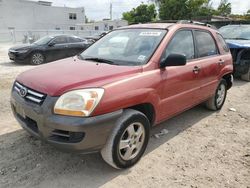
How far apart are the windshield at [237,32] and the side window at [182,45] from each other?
5.95m

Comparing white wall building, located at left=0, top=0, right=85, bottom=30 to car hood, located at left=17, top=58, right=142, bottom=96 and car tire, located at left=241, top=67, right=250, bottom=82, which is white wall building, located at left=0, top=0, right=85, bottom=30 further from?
car hood, located at left=17, top=58, right=142, bottom=96

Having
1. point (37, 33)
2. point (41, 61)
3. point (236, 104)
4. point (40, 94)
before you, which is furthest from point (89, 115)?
point (37, 33)

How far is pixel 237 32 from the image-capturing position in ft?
32.0

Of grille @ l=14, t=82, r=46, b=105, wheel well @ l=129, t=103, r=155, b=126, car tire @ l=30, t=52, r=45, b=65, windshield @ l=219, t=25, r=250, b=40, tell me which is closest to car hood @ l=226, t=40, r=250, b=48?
windshield @ l=219, t=25, r=250, b=40

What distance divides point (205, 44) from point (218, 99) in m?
1.33

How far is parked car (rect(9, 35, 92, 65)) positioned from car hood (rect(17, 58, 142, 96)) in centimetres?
828

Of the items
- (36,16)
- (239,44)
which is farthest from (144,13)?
(239,44)

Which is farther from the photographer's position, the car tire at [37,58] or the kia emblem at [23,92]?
the car tire at [37,58]

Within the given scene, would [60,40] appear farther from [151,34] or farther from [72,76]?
[72,76]

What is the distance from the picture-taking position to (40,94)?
288 cm

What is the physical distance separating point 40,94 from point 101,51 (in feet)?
4.87

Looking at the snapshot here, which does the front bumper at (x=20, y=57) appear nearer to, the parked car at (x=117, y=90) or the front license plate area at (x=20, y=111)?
the parked car at (x=117, y=90)

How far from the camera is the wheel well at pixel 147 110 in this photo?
3379mm

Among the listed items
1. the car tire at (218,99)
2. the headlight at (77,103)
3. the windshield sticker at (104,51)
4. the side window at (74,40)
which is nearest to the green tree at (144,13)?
the side window at (74,40)
